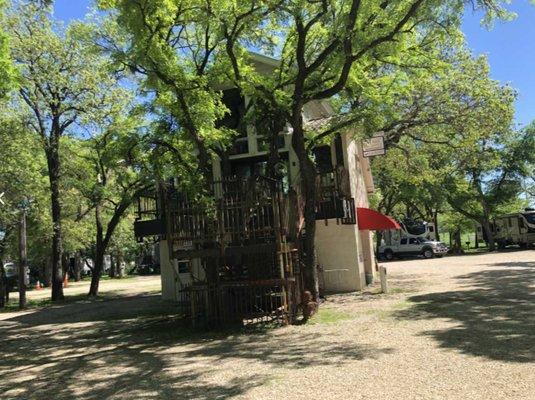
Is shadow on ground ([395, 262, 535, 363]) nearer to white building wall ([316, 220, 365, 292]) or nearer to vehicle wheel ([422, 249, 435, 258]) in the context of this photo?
white building wall ([316, 220, 365, 292])

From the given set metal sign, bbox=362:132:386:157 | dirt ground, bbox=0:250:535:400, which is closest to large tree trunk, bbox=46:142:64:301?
dirt ground, bbox=0:250:535:400

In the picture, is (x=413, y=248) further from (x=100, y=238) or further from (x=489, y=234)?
(x=100, y=238)

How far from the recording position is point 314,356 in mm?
8750

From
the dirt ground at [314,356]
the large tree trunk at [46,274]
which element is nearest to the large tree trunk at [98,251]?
the dirt ground at [314,356]

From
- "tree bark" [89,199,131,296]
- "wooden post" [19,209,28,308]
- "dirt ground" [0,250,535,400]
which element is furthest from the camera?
"tree bark" [89,199,131,296]

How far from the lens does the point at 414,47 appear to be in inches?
539

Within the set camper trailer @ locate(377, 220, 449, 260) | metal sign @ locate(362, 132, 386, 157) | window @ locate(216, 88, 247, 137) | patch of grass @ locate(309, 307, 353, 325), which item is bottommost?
patch of grass @ locate(309, 307, 353, 325)

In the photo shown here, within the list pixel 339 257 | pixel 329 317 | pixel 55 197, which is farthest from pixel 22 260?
pixel 329 317

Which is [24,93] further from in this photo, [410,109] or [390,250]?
[390,250]

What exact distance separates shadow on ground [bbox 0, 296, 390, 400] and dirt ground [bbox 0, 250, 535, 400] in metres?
0.02

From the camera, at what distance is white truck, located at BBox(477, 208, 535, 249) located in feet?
133

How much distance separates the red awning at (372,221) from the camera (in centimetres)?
1995

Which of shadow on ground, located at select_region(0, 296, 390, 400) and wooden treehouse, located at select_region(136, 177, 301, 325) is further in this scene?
wooden treehouse, located at select_region(136, 177, 301, 325)

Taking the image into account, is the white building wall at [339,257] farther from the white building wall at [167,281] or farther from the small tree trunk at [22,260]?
the small tree trunk at [22,260]
